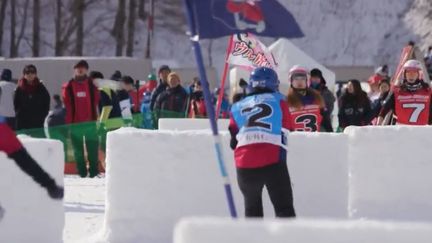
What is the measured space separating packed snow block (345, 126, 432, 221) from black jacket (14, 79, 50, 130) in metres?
7.12

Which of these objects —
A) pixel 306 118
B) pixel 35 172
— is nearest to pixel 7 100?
pixel 306 118

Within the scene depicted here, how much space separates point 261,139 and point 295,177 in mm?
1931

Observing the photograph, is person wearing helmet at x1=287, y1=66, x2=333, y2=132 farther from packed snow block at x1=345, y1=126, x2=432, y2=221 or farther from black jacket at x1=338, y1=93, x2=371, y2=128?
black jacket at x1=338, y1=93, x2=371, y2=128

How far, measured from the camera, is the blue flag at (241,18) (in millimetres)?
8109

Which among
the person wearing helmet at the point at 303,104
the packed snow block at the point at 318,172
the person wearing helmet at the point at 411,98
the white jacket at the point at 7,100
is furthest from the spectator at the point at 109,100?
the packed snow block at the point at 318,172

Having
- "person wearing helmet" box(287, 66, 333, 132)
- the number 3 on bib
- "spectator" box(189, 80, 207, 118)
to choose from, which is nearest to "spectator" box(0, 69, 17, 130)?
"spectator" box(189, 80, 207, 118)

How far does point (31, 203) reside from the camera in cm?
972

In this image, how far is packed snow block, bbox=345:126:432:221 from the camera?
10.5m

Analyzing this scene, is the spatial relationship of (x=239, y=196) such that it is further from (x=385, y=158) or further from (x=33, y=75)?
(x=33, y=75)

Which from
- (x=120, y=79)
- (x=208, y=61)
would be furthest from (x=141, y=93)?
(x=208, y=61)

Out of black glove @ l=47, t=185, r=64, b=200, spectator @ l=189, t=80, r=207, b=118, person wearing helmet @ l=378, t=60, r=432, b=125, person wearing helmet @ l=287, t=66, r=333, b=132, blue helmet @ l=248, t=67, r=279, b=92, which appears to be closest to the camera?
blue helmet @ l=248, t=67, r=279, b=92

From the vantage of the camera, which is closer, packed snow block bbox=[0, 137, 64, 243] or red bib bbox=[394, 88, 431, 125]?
packed snow block bbox=[0, 137, 64, 243]

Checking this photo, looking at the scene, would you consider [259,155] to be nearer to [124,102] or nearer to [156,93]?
[124,102]

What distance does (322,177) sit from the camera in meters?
10.4
